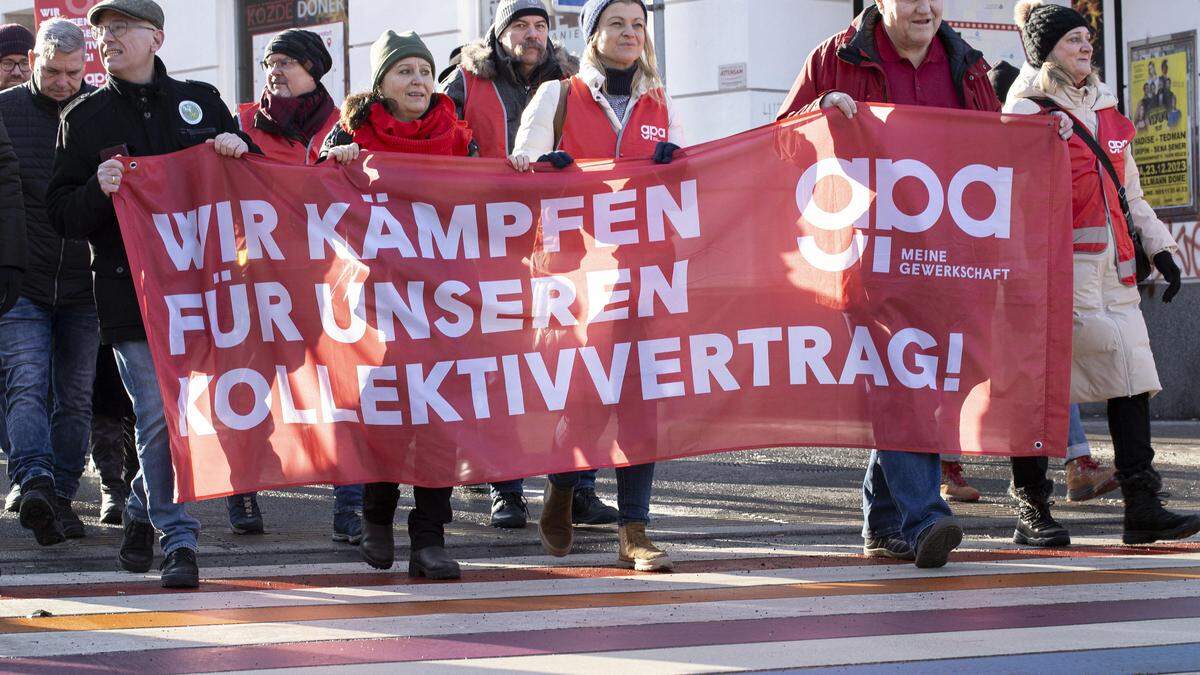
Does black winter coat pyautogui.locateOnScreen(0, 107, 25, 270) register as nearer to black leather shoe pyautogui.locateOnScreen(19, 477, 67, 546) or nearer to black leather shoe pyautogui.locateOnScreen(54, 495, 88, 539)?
black leather shoe pyautogui.locateOnScreen(19, 477, 67, 546)

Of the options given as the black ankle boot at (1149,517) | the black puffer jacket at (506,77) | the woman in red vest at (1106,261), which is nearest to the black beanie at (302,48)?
the black puffer jacket at (506,77)

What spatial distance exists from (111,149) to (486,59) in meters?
2.45

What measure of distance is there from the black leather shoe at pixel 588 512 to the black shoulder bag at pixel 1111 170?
96.0 inches

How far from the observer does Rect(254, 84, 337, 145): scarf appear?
8.34 m

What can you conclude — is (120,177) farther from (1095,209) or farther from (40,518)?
(1095,209)

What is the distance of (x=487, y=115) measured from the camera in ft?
28.5

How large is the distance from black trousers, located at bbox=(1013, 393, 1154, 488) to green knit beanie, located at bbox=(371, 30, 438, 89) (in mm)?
2722

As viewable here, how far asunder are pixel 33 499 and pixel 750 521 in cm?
297

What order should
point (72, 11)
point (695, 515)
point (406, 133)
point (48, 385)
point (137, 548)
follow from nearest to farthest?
point (137, 548) → point (406, 133) → point (48, 385) → point (695, 515) → point (72, 11)

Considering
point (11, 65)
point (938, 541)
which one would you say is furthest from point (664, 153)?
point (11, 65)

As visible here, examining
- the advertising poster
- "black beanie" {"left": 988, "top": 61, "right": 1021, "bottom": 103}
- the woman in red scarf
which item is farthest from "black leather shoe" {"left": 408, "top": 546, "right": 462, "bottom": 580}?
the advertising poster

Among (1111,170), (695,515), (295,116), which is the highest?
(295,116)

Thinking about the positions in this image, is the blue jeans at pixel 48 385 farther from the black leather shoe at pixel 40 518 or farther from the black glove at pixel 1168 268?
the black glove at pixel 1168 268

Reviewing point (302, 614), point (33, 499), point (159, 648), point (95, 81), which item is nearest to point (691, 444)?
point (302, 614)
